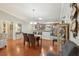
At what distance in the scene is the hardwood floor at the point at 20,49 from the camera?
2186 millimetres

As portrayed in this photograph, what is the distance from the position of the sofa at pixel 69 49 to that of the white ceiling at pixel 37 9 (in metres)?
0.47

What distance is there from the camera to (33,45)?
2273mm

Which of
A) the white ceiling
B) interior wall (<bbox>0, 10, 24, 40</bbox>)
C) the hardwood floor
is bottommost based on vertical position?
the hardwood floor

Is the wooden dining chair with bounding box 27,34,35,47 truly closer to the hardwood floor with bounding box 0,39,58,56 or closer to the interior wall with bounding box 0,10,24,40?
the hardwood floor with bounding box 0,39,58,56

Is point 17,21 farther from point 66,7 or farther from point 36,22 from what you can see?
point 66,7

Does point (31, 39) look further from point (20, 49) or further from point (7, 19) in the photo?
point (7, 19)

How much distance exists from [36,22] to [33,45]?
0.40 meters

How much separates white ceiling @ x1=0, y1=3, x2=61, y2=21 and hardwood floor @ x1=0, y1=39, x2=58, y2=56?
432 mm

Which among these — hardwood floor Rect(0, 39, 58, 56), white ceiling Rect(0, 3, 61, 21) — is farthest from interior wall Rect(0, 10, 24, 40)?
hardwood floor Rect(0, 39, 58, 56)

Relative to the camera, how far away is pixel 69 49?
6.84 feet

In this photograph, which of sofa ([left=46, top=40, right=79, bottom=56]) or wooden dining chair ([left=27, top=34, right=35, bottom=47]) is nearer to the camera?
sofa ([left=46, top=40, right=79, bottom=56])

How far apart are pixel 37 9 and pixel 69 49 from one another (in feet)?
2.71

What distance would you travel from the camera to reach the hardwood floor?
2.19 m

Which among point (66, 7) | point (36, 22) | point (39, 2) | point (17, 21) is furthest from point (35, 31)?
point (66, 7)
